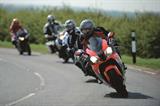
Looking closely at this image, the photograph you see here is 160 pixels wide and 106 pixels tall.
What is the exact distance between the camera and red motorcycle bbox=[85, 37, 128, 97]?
16875mm

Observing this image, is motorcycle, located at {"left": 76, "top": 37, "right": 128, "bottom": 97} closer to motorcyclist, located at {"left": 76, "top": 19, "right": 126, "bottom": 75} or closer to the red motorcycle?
the red motorcycle

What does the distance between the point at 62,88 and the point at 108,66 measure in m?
2.44

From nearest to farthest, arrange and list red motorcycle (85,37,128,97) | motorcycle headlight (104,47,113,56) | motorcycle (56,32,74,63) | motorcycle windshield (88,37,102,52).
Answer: red motorcycle (85,37,128,97) → motorcycle headlight (104,47,113,56) → motorcycle windshield (88,37,102,52) → motorcycle (56,32,74,63)

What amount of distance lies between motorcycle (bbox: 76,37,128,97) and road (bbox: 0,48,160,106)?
1.14ft

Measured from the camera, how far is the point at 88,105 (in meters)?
15.4

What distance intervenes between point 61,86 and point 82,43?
1.55 metres

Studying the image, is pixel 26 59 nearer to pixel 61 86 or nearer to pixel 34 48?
pixel 34 48

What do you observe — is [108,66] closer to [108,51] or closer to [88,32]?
[108,51]

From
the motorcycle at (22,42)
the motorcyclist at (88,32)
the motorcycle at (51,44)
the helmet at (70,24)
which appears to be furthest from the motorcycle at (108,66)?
the motorcycle at (22,42)

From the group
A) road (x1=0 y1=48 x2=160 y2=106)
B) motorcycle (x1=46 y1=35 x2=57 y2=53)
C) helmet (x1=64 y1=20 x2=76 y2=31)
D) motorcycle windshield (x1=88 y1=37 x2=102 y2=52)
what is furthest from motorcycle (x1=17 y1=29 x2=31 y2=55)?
motorcycle windshield (x1=88 y1=37 x2=102 y2=52)

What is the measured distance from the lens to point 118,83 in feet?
55.3

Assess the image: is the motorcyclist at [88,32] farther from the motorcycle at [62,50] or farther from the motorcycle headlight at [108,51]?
the motorcycle at [62,50]

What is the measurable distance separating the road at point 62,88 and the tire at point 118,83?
226mm

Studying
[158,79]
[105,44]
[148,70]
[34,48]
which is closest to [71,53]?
[148,70]
